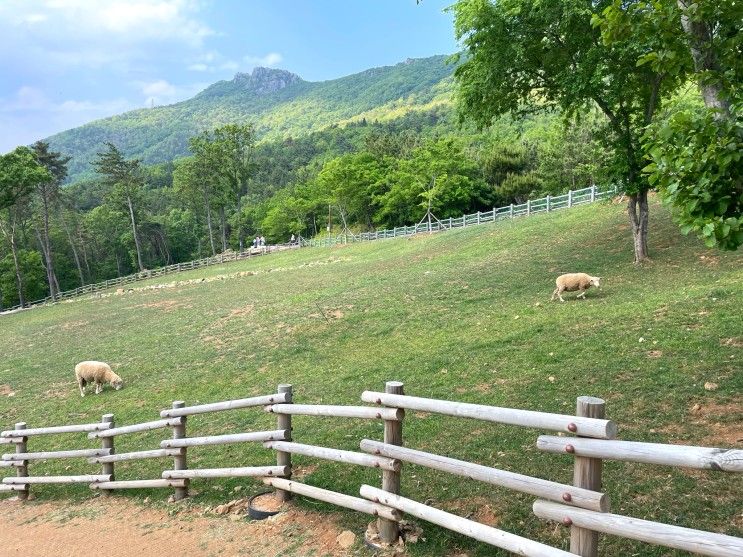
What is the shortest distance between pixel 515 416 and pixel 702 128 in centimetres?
323

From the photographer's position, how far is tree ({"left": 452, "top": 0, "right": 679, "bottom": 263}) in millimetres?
15445

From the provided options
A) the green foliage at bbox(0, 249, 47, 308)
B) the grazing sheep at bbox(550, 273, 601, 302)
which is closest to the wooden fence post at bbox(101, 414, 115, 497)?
the grazing sheep at bbox(550, 273, 601, 302)

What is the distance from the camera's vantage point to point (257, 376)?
13.5 meters

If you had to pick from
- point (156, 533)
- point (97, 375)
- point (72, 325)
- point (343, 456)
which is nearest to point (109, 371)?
point (97, 375)

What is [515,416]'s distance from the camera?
13.2ft

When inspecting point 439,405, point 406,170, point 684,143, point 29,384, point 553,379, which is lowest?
point 29,384

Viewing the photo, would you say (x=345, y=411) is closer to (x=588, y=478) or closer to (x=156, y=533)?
(x=588, y=478)

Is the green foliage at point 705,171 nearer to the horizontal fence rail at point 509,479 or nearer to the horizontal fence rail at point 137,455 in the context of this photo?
the horizontal fence rail at point 509,479

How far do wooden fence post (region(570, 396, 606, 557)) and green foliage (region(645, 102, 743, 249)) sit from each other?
2.32 metres

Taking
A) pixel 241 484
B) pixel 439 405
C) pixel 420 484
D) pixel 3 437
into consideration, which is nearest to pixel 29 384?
pixel 3 437

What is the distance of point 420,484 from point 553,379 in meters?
4.02

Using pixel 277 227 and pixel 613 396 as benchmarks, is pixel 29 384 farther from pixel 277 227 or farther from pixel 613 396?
pixel 277 227

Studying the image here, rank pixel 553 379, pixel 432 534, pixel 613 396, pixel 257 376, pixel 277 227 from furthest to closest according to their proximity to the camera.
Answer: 1. pixel 277 227
2. pixel 257 376
3. pixel 553 379
4. pixel 613 396
5. pixel 432 534

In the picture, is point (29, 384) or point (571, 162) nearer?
point (29, 384)
